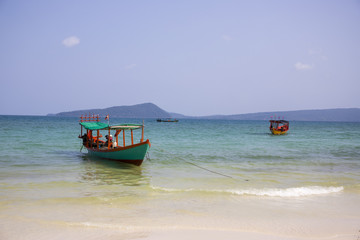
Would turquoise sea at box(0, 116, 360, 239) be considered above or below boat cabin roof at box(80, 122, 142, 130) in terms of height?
below

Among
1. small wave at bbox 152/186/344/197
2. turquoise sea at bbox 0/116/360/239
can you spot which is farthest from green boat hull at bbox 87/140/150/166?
small wave at bbox 152/186/344/197

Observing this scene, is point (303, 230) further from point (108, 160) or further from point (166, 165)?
point (108, 160)

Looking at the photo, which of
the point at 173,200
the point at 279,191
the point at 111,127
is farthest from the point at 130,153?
the point at 279,191

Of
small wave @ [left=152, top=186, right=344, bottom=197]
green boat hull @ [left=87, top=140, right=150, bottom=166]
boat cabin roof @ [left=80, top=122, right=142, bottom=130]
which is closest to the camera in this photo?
small wave @ [left=152, top=186, right=344, bottom=197]

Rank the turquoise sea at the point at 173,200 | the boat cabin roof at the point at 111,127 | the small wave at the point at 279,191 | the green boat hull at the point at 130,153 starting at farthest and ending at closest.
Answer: the boat cabin roof at the point at 111,127
the green boat hull at the point at 130,153
the small wave at the point at 279,191
the turquoise sea at the point at 173,200

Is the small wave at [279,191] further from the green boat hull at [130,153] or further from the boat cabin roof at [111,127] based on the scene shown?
the boat cabin roof at [111,127]

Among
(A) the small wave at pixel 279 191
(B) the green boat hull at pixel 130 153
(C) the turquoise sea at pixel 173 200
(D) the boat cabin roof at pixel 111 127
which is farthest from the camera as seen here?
(D) the boat cabin roof at pixel 111 127

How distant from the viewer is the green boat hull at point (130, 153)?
1608cm

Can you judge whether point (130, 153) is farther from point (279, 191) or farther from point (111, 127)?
point (279, 191)

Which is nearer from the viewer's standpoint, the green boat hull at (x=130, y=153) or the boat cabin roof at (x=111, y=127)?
the green boat hull at (x=130, y=153)

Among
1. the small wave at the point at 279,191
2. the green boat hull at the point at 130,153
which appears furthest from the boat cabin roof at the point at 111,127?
the small wave at the point at 279,191

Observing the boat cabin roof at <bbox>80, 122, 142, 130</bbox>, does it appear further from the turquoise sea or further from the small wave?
the small wave

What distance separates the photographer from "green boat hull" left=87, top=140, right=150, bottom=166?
16.1m

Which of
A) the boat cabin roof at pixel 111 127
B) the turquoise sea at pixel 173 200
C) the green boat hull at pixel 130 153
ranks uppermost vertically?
the boat cabin roof at pixel 111 127
